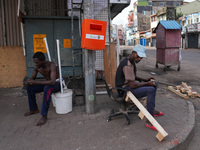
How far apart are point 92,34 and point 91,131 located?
182cm

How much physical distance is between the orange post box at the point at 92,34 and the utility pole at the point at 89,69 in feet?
0.95

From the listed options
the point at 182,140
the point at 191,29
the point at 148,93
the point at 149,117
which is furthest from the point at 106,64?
the point at 191,29

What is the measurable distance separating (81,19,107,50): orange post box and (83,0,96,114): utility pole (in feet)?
0.95

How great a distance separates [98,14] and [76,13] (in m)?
0.96

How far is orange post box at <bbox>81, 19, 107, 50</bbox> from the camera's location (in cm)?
355

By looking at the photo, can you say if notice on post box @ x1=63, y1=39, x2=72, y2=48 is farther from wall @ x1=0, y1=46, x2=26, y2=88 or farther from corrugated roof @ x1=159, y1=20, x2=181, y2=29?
corrugated roof @ x1=159, y1=20, x2=181, y2=29

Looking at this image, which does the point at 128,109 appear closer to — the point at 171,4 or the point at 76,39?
the point at 76,39

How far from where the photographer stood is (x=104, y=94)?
5.72 metres

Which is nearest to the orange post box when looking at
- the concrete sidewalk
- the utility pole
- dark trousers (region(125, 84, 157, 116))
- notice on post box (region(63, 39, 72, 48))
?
the utility pole

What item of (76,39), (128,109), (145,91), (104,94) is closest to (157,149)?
(145,91)

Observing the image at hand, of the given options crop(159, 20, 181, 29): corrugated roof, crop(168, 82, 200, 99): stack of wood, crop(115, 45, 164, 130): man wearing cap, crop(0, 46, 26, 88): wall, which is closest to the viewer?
crop(115, 45, 164, 130): man wearing cap

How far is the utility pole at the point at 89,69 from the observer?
12.6 feet

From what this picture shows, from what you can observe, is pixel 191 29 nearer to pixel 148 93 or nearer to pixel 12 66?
pixel 12 66

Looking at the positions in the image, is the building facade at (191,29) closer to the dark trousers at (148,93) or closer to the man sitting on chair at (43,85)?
the dark trousers at (148,93)
